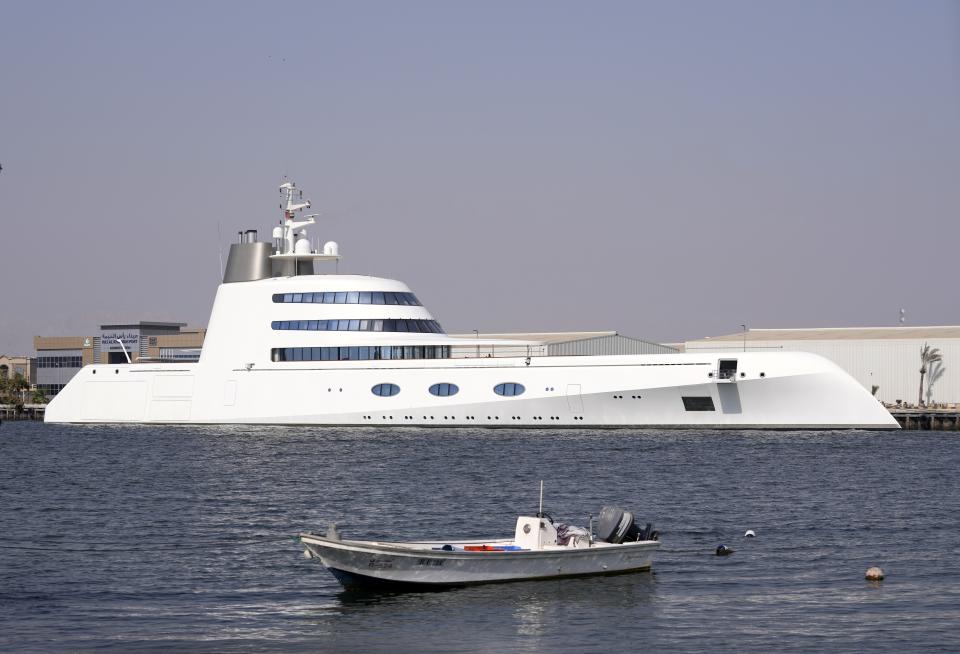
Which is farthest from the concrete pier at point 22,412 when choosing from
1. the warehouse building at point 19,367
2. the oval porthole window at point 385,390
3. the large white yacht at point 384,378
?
the oval porthole window at point 385,390

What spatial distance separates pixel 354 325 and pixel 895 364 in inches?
1772

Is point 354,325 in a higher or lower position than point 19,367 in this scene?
lower

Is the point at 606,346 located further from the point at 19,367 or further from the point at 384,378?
the point at 19,367

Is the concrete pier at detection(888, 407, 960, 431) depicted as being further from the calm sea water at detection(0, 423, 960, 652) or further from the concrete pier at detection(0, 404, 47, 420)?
the concrete pier at detection(0, 404, 47, 420)

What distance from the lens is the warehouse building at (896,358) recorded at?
93.9m

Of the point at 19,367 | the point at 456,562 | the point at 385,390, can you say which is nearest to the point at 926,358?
the point at 385,390

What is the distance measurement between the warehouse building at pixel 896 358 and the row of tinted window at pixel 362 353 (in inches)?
1178

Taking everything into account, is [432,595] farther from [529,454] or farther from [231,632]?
[529,454]

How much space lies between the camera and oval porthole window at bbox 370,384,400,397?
6812 cm

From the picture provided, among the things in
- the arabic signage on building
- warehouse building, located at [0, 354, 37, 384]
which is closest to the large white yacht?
the arabic signage on building

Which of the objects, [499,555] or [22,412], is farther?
[22,412]

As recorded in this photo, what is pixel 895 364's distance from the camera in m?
95.3

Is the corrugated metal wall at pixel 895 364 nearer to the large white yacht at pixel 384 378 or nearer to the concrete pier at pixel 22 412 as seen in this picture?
the large white yacht at pixel 384 378

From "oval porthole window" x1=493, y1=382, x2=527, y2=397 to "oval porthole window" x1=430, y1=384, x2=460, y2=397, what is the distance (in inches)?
86.8
